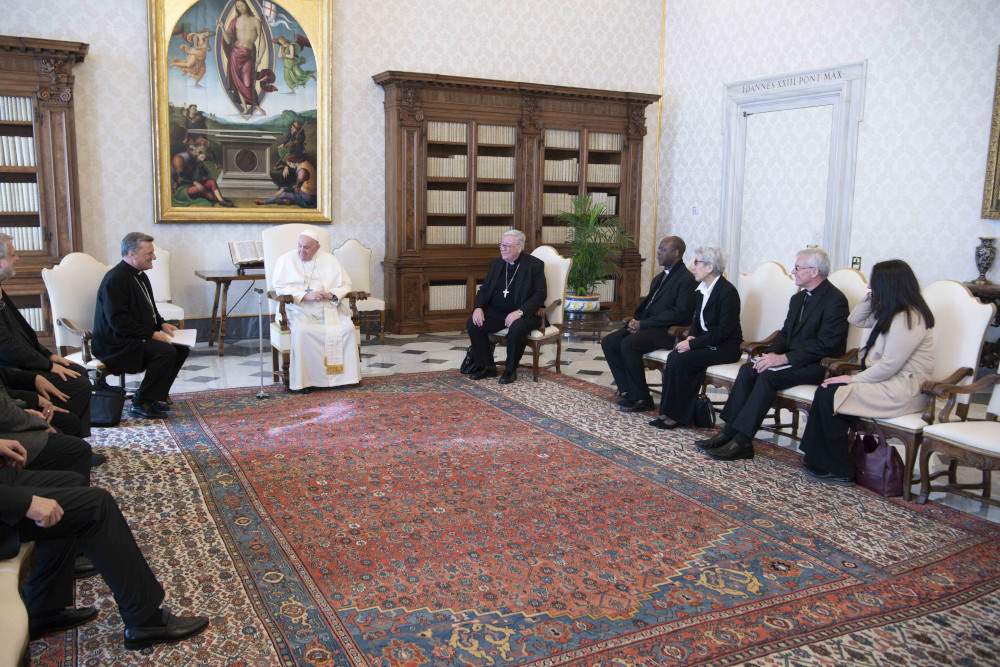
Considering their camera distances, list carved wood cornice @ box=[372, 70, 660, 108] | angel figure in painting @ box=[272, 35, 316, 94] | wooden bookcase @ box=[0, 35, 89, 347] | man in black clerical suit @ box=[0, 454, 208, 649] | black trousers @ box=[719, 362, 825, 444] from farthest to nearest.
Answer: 1. carved wood cornice @ box=[372, 70, 660, 108]
2. angel figure in painting @ box=[272, 35, 316, 94]
3. wooden bookcase @ box=[0, 35, 89, 347]
4. black trousers @ box=[719, 362, 825, 444]
5. man in black clerical suit @ box=[0, 454, 208, 649]

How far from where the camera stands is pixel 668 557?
3.40 meters

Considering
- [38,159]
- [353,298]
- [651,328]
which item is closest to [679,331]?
[651,328]

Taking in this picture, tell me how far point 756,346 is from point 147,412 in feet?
13.8

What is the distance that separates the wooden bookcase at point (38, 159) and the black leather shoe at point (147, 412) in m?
2.16

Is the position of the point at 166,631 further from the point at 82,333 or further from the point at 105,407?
the point at 82,333

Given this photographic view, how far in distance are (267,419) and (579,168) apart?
232 inches

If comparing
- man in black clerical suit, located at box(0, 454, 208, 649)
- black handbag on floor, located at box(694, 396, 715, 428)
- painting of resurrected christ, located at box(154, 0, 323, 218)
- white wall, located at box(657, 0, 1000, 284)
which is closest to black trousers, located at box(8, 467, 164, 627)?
man in black clerical suit, located at box(0, 454, 208, 649)

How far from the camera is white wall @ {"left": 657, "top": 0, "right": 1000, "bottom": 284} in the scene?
701 centimetres

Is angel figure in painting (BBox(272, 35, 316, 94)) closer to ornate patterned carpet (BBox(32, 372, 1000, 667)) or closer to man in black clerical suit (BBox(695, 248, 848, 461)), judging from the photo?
ornate patterned carpet (BBox(32, 372, 1000, 667))

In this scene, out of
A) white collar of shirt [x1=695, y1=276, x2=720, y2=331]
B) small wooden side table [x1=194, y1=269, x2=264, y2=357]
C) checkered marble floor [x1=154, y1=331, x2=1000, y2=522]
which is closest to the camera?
white collar of shirt [x1=695, y1=276, x2=720, y2=331]

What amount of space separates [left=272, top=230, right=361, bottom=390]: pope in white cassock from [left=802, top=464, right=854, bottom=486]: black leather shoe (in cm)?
360

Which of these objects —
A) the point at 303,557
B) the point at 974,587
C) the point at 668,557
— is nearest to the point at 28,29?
the point at 303,557

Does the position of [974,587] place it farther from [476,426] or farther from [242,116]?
[242,116]

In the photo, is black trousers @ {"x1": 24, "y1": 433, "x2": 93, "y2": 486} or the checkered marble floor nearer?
black trousers @ {"x1": 24, "y1": 433, "x2": 93, "y2": 486}
